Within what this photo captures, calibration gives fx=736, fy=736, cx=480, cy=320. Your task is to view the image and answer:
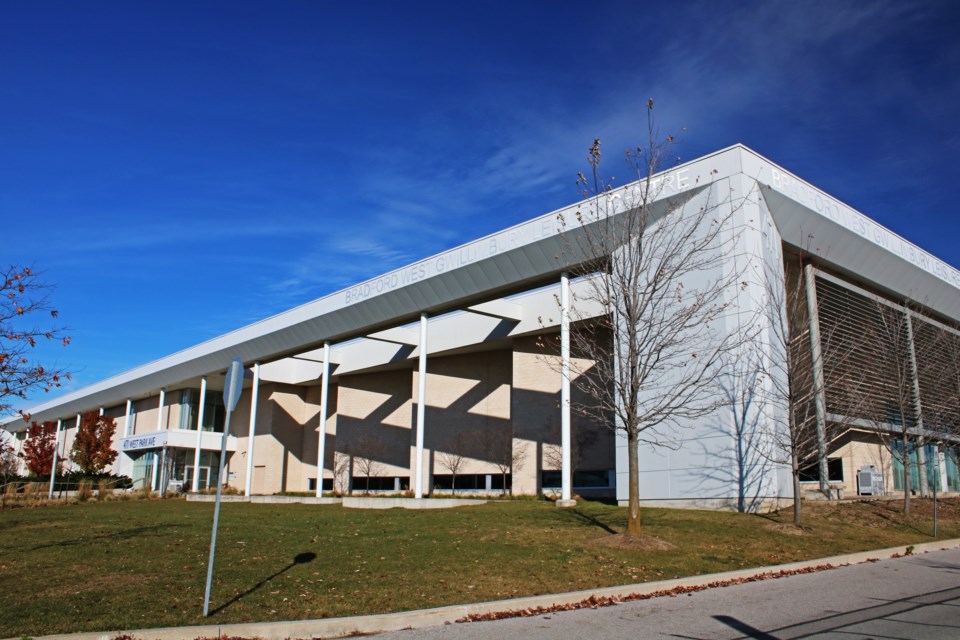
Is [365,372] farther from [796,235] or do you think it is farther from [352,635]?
[352,635]

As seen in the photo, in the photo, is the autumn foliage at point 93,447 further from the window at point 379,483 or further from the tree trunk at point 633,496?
the tree trunk at point 633,496

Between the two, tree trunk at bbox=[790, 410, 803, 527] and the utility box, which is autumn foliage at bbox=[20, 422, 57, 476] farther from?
tree trunk at bbox=[790, 410, 803, 527]

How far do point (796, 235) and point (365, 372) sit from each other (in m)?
27.2

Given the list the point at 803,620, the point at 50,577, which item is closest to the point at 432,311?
the point at 50,577

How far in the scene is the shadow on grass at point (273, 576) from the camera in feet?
27.8

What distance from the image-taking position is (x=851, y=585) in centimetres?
1057

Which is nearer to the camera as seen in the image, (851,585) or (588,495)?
(851,585)

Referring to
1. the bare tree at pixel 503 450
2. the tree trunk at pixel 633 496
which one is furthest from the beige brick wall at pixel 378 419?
the tree trunk at pixel 633 496

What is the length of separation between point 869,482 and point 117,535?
2985 cm

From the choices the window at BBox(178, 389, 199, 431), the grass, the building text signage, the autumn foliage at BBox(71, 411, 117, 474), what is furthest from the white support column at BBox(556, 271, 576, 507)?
the autumn foliage at BBox(71, 411, 117, 474)

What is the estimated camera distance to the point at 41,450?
2559 inches

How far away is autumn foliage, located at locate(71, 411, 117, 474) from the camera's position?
5641cm

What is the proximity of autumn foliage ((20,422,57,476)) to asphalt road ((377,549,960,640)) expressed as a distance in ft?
216

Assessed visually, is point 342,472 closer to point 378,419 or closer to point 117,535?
point 378,419
